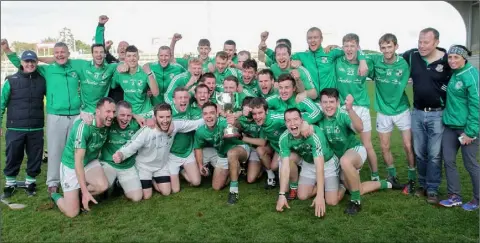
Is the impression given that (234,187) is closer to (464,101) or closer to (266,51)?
(266,51)

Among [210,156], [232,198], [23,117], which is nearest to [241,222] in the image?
[232,198]

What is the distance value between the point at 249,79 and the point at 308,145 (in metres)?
2.14

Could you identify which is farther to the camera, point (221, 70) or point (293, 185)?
point (221, 70)

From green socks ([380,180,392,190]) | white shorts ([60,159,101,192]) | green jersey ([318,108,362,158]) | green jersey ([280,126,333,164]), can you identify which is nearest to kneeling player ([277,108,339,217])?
green jersey ([280,126,333,164])

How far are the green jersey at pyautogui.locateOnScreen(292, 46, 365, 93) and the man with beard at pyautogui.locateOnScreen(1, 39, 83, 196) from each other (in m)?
3.77

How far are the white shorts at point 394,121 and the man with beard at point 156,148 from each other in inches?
109

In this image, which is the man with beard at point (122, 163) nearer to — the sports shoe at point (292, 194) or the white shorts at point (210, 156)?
the white shorts at point (210, 156)

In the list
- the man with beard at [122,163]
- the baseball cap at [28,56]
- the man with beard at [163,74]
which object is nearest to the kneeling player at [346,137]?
the man with beard at [122,163]

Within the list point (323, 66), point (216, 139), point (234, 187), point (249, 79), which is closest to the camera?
point (234, 187)

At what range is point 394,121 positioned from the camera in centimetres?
581

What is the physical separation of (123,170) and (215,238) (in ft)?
7.26

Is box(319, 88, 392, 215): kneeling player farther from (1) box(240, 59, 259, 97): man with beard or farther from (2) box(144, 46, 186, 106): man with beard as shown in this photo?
(2) box(144, 46, 186, 106): man with beard

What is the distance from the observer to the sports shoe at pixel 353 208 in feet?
15.4

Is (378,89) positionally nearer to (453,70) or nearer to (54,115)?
(453,70)
